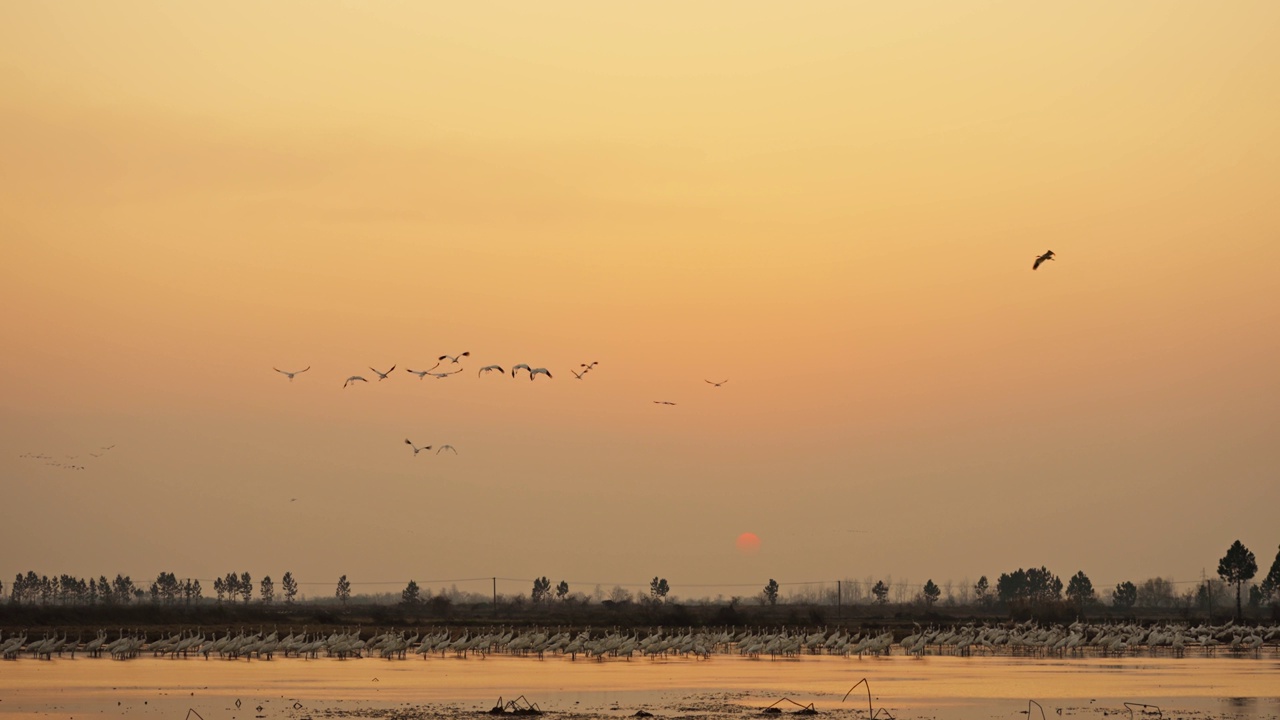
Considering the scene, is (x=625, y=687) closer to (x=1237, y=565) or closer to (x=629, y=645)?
(x=629, y=645)

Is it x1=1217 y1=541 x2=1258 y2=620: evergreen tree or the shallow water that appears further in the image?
x1=1217 y1=541 x2=1258 y2=620: evergreen tree

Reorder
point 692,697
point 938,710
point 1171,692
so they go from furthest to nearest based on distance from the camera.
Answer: point 1171,692 < point 692,697 < point 938,710

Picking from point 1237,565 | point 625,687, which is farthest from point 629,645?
point 1237,565

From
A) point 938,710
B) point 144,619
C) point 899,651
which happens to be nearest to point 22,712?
point 938,710

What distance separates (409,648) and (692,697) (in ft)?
129

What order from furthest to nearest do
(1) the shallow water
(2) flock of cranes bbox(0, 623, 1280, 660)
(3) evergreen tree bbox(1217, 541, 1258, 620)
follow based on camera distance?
(3) evergreen tree bbox(1217, 541, 1258, 620), (2) flock of cranes bbox(0, 623, 1280, 660), (1) the shallow water

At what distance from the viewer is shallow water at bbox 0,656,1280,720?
3825 cm

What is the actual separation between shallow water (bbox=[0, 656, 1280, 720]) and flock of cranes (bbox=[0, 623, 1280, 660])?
457cm

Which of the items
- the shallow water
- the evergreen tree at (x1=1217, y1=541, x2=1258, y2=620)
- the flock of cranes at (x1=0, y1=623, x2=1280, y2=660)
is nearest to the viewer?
the shallow water

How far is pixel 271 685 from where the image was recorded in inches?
1839

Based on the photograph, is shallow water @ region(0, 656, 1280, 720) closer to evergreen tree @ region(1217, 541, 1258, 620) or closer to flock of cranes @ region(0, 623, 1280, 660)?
flock of cranes @ region(0, 623, 1280, 660)

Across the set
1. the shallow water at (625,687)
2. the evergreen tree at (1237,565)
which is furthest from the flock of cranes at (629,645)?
the evergreen tree at (1237,565)

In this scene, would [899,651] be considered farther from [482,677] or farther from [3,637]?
[3,637]

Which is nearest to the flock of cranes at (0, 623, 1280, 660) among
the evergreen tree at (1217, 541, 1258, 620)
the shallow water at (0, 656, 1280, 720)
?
the shallow water at (0, 656, 1280, 720)
